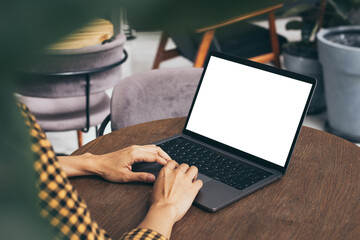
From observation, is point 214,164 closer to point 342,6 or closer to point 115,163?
point 115,163

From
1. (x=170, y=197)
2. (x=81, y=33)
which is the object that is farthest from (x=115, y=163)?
(x=81, y=33)

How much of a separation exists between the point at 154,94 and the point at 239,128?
57cm

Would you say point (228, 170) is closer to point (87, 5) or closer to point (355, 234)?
point (355, 234)

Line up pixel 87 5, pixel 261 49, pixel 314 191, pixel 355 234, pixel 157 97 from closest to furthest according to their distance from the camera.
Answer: pixel 87 5 → pixel 355 234 → pixel 314 191 → pixel 157 97 → pixel 261 49

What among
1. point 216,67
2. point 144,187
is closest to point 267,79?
point 216,67

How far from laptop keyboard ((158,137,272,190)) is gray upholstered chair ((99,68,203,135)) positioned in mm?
424

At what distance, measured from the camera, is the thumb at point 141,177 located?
2.98ft

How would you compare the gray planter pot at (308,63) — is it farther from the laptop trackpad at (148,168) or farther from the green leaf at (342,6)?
the laptop trackpad at (148,168)

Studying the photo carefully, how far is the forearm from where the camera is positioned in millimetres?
946

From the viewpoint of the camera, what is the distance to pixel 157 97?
5.15 feet

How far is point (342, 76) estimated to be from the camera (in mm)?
2424

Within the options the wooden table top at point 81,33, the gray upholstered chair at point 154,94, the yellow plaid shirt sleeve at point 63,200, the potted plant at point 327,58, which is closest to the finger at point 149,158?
the yellow plaid shirt sleeve at point 63,200

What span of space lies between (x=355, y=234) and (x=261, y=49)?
93.1 inches

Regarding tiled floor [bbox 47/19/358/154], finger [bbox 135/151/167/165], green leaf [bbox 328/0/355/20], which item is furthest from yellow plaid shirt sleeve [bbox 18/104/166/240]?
green leaf [bbox 328/0/355/20]
